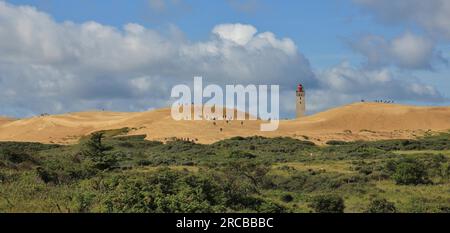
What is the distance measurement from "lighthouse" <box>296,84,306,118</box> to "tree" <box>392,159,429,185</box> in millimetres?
55154

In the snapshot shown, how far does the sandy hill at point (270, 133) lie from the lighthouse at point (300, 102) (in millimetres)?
1785

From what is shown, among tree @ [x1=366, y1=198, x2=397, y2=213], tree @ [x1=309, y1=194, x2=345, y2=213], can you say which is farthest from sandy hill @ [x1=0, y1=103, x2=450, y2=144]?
tree @ [x1=366, y1=198, x2=397, y2=213]

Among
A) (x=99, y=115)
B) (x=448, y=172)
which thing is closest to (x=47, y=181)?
(x=448, y=172)

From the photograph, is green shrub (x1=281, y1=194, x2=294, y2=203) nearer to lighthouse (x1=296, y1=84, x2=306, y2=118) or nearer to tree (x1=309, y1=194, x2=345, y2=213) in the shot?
tree (x1=309, y1=194, x2=345, y2=213)

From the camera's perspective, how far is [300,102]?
93.1m

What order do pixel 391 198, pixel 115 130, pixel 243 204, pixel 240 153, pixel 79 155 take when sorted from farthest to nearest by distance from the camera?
1. pixel 115 130
2. pixel 240 153
3. pixel 79 155
4. pixel 391 198
5. pixel 243 204

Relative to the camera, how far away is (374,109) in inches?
3622

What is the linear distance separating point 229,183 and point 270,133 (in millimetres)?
57287

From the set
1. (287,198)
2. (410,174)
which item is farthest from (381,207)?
(410,174)

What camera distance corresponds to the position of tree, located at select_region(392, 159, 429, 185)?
31062 mm

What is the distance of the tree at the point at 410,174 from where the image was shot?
31062 mm

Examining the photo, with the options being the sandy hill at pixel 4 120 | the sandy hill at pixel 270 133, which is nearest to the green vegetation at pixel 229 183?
the sandy hill at pixel 270 133

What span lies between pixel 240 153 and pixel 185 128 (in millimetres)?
32111
